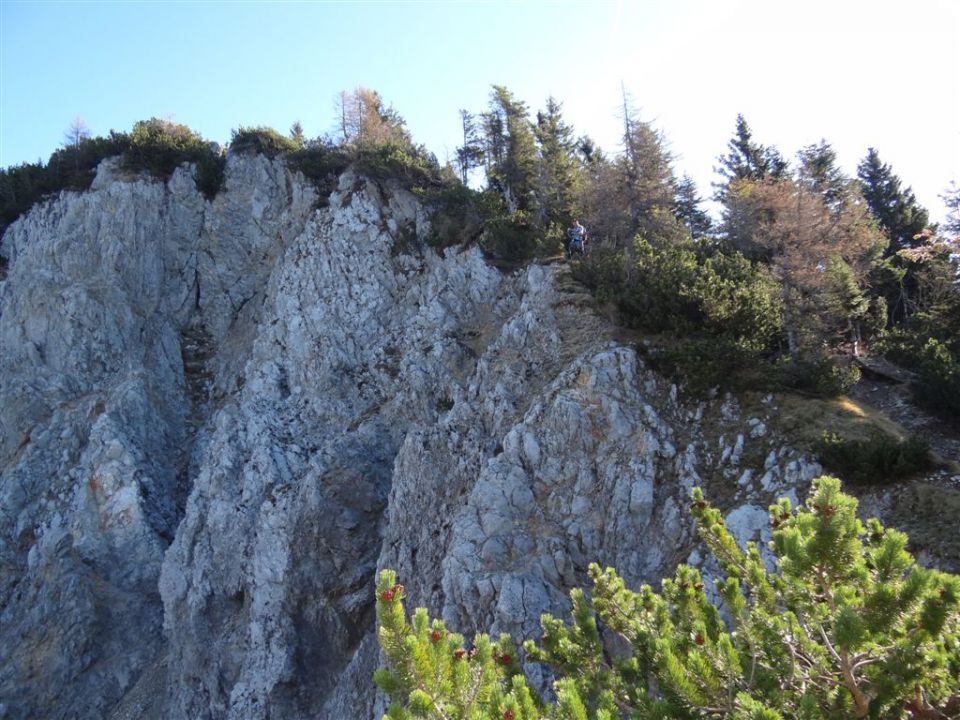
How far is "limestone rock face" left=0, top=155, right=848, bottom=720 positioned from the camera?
51.5 feet

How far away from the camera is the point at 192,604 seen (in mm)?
21453

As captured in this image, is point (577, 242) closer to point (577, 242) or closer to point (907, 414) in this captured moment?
point (577, 242)

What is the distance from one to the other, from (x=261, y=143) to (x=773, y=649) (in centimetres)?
3488

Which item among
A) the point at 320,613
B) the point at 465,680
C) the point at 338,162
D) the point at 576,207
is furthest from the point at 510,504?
the point at 338,162

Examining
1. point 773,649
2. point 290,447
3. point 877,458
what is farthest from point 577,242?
point 773,649

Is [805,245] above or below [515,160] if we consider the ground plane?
below

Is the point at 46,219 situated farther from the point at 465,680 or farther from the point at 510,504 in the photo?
the point at 465,680

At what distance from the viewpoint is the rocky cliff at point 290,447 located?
15.7 meters

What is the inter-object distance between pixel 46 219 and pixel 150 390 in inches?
518

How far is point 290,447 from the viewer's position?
24.1m

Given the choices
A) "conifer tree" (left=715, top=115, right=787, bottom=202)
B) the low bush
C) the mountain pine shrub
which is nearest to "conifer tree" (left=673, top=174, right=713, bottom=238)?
"conifer tree" (left=715, top=115, right=787, bottom=202)

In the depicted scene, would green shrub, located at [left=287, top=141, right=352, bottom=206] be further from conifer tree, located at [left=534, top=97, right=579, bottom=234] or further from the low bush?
conifer tree, located at [left=534, top=97, right=579, bottom=234]

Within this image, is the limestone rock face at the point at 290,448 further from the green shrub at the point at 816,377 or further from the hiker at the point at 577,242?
the hiker at the point at 577,242

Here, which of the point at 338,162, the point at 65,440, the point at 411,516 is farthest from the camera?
the point at 338,162
